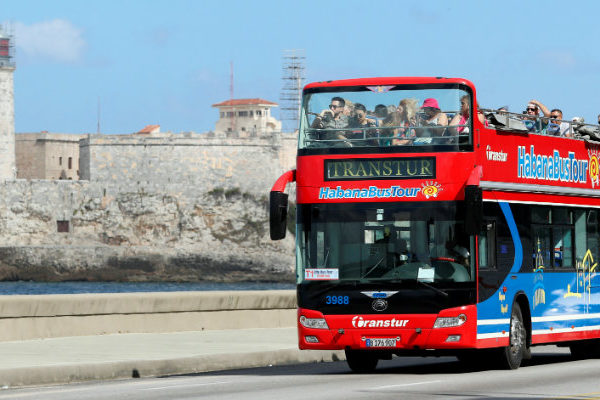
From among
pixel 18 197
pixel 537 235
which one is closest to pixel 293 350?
pixel 537 235

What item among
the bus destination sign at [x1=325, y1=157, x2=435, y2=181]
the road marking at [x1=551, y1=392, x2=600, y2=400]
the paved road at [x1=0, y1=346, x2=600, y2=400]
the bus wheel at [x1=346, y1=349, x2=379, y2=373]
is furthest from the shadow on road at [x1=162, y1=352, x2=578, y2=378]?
the road marking at [x1=551, y1=392, x2=600, y2=400]

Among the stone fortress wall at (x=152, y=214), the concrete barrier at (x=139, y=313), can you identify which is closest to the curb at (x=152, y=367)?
the concrete barrier at (x=139, y=313)

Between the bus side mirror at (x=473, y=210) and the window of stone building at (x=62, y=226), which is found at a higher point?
the bus side mirror at (x=473, y=210)

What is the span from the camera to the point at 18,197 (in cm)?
10938

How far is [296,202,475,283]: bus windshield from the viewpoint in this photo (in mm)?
17359

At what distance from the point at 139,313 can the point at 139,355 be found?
4.22 metres

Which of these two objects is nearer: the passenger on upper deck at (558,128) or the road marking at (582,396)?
the road marking at (582,396)

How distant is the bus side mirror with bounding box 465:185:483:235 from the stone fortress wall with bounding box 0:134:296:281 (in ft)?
311

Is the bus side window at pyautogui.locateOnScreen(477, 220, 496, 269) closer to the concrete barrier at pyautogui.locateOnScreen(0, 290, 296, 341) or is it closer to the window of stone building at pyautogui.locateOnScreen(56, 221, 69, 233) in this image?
the concrete barrier at pyautogui.locateOnScreen(0, 290, 296, 341)

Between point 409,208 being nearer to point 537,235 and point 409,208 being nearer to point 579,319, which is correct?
point 537,235

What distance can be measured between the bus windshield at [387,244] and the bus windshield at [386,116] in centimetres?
87

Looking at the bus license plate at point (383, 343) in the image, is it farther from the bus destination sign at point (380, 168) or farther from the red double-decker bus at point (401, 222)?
the bus destination sign at point (380, 168)

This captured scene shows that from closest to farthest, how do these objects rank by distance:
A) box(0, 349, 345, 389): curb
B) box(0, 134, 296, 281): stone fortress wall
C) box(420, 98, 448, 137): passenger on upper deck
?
box(0, 349, 345, 389): curb < box(420, 98, 448, 137): passenger on upper deck < box(0, 134, 296, 281): stone fortress wall

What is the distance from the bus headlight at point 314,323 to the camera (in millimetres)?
17531
